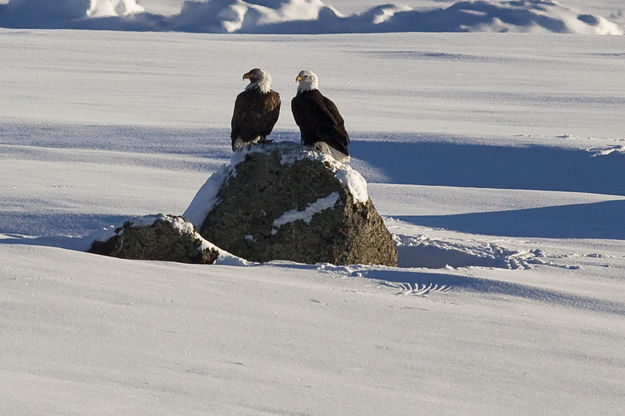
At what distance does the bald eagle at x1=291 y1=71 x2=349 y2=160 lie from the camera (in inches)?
225

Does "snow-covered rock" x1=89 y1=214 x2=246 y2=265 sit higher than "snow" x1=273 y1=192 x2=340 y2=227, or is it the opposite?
"snow" x1=273 y1=192 x2=340 y2=227

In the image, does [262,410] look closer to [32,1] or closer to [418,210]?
[418,210]

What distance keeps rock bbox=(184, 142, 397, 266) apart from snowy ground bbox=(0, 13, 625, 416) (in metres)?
0.45

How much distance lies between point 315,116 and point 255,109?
0.35 metres

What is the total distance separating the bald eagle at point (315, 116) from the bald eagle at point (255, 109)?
191 mm

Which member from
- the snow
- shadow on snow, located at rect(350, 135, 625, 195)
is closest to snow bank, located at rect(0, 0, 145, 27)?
shadow on snow, located at rect(350, 135, 625, 195)

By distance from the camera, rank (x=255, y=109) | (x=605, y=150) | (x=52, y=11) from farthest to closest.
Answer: (x=52, y=11)
(x=605, y=150)
(x=255, y=109)

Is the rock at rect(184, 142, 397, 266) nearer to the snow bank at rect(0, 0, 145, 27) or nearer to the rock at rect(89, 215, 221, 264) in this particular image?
the rock at rect(89, 215, 221, 264)

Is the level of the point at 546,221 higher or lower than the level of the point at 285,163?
lower

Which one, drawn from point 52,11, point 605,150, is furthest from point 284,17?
point 605,150

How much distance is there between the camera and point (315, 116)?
574cm

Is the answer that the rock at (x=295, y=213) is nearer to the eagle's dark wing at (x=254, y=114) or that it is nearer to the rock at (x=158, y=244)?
the eagle's dark wing at (x=254, y=114)

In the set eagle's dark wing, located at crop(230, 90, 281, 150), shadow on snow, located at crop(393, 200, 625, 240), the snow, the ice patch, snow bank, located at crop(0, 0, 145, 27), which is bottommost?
shadow on snow, located at crop(393, 200, 625, 240)

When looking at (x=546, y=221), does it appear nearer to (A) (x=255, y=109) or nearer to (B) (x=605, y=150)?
(A) (x=255, y=109)
